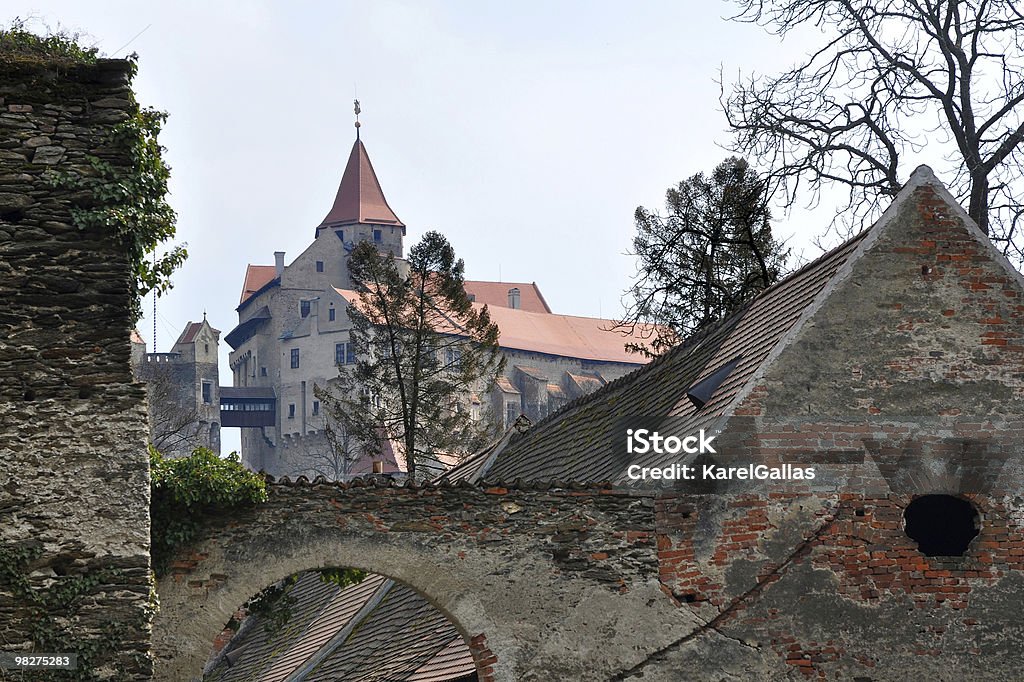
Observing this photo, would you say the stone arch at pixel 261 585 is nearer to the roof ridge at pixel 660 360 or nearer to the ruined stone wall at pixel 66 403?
the ruined stone wall at pixel 66 403

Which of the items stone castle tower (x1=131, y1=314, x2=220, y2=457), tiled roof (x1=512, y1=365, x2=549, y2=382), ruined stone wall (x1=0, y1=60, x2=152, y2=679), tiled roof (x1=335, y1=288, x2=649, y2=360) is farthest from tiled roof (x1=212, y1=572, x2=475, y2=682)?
tiled roof (x1=335, y1=288, x2=649, y2=360)

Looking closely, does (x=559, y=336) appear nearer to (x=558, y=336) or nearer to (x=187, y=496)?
(x=558, y=336)

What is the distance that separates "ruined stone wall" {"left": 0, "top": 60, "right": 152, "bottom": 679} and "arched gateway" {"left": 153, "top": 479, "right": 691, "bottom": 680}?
137 centimetres

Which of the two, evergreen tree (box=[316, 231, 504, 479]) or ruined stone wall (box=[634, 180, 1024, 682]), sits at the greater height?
evergreen tree (box=[316, 231, 504, 479])

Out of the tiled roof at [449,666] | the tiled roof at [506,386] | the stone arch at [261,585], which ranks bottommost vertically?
the tiled roof at [449,666]

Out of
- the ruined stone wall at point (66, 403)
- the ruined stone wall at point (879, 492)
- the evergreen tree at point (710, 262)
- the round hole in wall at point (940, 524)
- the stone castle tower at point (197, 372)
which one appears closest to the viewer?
the ruined stone wall at point (66, 403)

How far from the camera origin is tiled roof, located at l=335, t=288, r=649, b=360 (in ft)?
292

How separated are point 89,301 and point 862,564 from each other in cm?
615

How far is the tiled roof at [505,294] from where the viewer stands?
3996 inches

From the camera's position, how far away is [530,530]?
1140 centimetres

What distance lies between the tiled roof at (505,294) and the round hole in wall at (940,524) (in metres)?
88.2

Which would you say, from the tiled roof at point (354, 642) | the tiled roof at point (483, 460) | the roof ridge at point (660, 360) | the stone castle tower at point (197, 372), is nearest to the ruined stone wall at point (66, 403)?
the tiled roof at point (354, 642)

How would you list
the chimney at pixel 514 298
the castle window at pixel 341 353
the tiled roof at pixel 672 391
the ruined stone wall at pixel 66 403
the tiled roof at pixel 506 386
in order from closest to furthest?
the ruined stone wall at pixel 66 403
the tiled roof at pixel 672 391
the tiled roof at pixel 506 386
the castle window at pixel 341 353
the chimney at pixel 514 298

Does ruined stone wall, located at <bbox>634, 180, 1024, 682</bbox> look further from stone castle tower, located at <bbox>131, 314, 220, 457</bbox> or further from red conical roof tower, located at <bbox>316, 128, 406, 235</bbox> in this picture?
red conical roof tower, located at <bbox>316, 128, 406, 235</bbox>
